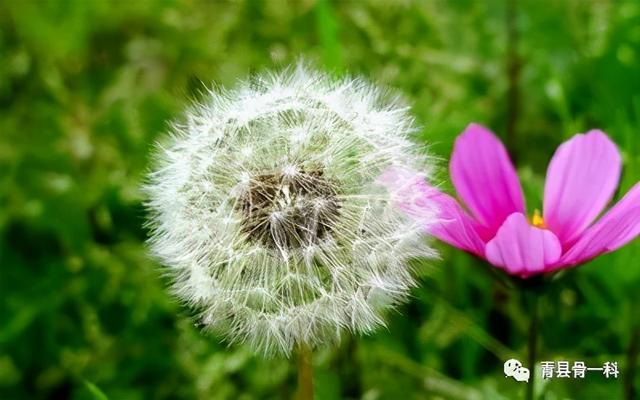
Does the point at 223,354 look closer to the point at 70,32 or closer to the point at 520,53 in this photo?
the point at 520,53

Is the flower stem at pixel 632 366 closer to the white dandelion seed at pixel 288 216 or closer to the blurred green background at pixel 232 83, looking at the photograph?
the blurred green background at pixel 232 83

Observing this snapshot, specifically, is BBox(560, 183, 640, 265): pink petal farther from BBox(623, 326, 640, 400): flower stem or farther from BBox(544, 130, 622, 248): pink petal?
BBox(623, 326, 640, 400): flower stem

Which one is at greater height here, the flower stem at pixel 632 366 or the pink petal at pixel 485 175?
the pink petal at pixel 485 175

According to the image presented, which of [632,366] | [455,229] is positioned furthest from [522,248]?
[632,366]

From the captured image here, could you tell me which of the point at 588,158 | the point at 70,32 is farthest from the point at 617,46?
the point at 70,32

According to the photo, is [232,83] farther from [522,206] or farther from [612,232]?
[612,232]

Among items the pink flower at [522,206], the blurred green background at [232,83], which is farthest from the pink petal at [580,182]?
the blurred green background at [232,83]
